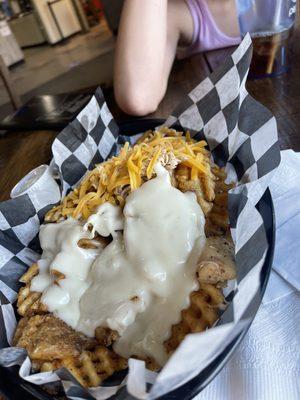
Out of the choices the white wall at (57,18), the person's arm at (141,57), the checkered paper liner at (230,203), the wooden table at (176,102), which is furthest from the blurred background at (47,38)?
the checkered paper liner at (230,203)

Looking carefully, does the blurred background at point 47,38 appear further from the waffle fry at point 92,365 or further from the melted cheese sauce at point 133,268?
the waffle fry at point 92,365

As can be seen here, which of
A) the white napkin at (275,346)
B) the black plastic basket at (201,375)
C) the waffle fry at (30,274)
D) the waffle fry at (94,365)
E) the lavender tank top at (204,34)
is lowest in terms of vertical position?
the white napkin at (275,346)

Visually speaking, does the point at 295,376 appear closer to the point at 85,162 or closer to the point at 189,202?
the point at 189,202

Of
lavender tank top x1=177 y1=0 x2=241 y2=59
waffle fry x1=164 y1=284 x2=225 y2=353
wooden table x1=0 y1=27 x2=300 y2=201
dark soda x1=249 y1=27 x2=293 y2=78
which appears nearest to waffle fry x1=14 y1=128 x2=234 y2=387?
waffle fry x1=164 y1=284 x2=225 y2=353

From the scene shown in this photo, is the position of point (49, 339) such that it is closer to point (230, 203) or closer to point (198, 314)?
point (198, 314)

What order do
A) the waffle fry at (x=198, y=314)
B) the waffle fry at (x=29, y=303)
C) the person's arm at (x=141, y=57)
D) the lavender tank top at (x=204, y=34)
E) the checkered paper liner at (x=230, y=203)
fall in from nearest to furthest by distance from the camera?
the checkered paper liner at (x=230, y=203), the waffle fry at (x=198, y=314), the waffle fry at (x=29, y=303), the person's arm at (x=141, y=57), the lavender tank top at (x=204, y=34)

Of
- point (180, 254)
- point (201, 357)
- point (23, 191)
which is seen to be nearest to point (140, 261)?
point (180, 254)
